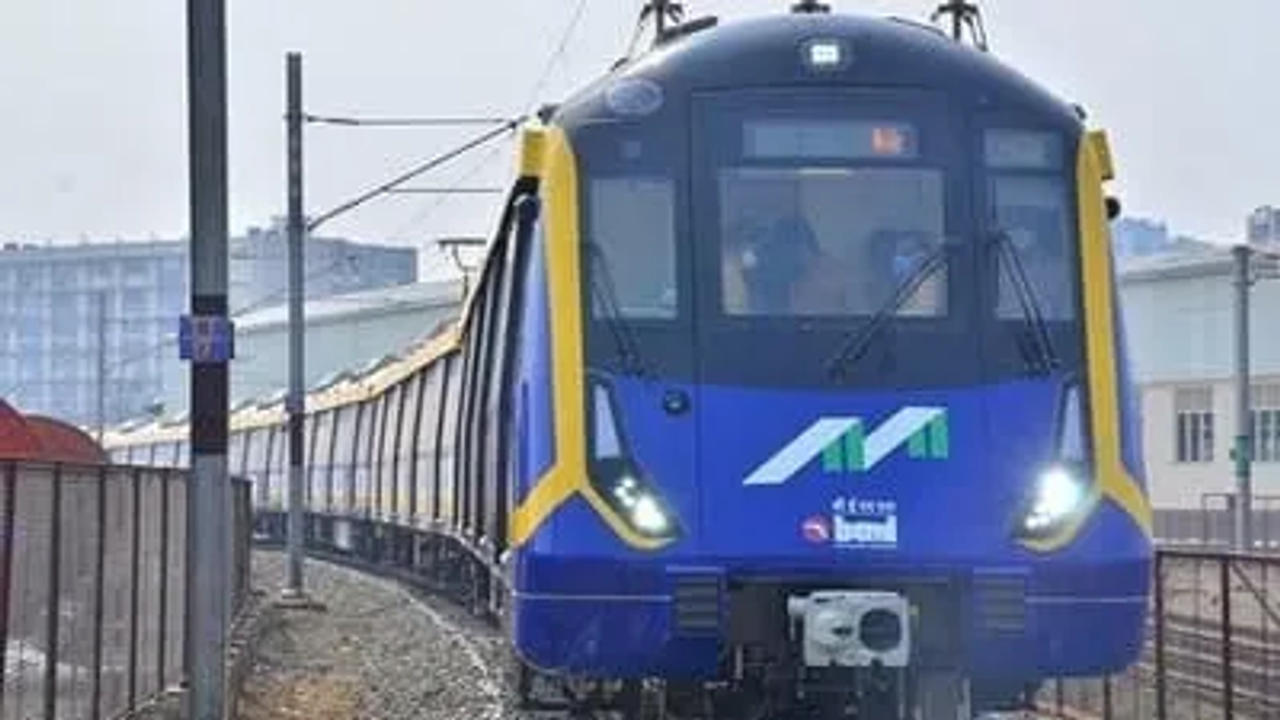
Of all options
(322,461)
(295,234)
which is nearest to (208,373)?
(295,234)

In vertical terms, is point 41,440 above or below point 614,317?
below

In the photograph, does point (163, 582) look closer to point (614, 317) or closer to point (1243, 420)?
point (614, 317)

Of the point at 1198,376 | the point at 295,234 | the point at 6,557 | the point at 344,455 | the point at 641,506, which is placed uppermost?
the point at 295,234

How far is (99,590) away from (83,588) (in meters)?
0.45

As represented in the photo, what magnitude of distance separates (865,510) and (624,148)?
195 centimetres

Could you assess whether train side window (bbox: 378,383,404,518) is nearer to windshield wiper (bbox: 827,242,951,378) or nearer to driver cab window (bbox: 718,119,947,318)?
driver cab window (bbox: 718,119,947,318)

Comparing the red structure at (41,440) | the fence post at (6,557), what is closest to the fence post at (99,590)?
the fence post at (6,557)

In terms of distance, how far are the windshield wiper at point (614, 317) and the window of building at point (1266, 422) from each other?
183 ft

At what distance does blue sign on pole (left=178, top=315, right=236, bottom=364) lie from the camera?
1383 cm

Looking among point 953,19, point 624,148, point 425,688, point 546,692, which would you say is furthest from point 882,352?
point 425,688

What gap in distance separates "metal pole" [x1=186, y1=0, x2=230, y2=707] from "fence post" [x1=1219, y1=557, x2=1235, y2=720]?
609 centimetres

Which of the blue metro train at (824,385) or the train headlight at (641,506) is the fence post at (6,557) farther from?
the train headlight at (641,506)

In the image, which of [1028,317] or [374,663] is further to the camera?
[374,663]

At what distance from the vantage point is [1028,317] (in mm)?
10734
